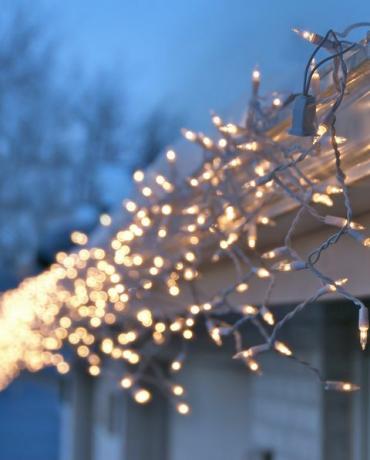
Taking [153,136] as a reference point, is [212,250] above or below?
below

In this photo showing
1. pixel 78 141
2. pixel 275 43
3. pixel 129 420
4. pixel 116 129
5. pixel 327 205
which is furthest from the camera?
pixel 116 129

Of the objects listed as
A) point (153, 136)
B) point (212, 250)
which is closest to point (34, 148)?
point (153, 136)

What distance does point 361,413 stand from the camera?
4.83 m

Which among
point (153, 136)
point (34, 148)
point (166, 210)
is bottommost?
point (166, 210)

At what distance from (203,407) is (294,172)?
4.49 metres

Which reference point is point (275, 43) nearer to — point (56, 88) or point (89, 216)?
point (89, 216)

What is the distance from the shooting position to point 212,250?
5.03 metres

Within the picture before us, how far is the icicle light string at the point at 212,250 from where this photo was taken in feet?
9.01

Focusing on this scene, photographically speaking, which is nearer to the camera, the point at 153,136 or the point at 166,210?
the point at 166,210

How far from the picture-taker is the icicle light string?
2.75 metres

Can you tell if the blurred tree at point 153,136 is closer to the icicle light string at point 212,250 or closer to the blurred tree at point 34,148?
the blurred tree at point 34,148

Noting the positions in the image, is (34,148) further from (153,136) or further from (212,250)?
(212,250)

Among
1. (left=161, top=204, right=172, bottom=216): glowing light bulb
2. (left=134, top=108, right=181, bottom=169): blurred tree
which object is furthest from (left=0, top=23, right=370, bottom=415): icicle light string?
(left=134, top=108, right=181, bottom=169): blurred tree

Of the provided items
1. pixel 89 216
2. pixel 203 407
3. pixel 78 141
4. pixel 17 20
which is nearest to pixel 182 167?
pixel 203 407
